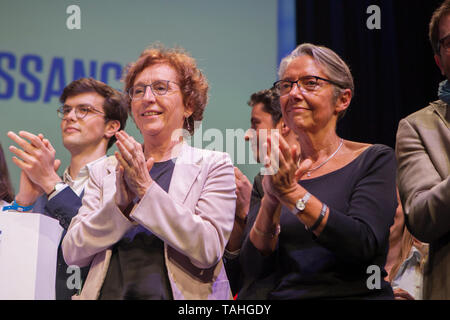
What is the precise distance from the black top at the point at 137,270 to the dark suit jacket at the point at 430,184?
98cm

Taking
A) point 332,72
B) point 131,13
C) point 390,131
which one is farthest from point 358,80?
point 131,13

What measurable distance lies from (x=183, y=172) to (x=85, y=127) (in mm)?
1291

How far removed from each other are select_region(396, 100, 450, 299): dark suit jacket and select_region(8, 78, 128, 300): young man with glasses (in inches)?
59.9

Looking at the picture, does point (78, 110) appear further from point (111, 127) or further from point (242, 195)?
point (242, 195)

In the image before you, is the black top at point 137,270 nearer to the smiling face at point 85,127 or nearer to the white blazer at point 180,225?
the white blazer at point 180,225

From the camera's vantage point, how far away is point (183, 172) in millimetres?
2145

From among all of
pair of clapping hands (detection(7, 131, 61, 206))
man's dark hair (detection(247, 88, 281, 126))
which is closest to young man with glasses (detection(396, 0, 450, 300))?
man's dark hair (detection(247, 88, 281, 126))

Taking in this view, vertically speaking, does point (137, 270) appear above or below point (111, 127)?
below

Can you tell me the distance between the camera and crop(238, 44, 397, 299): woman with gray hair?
173 centimetres

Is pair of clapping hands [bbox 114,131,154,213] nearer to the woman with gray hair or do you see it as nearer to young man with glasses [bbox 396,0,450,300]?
the woman with gray hair

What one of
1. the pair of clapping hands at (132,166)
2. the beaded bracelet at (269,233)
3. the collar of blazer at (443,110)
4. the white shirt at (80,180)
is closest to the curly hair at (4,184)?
the white shirt at (80,180)

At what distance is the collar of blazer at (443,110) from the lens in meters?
2.02

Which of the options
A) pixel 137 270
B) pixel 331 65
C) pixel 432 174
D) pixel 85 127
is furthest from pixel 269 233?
pixel 85 127

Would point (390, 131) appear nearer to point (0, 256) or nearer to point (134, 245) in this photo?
point (134, 245)
